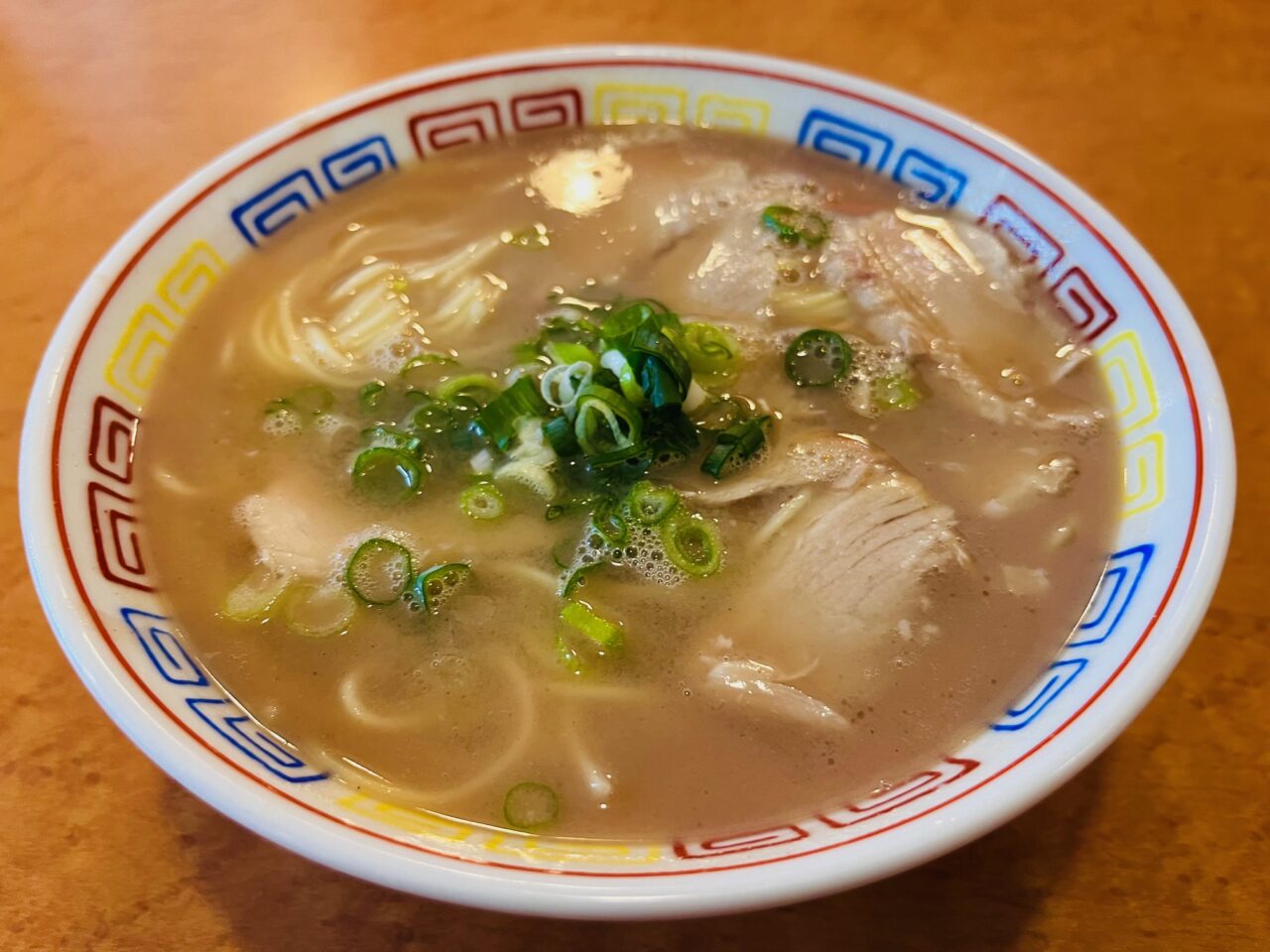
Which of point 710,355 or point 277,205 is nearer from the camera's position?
point 710,355

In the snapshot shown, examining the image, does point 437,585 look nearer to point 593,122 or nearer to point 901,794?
point 901,794

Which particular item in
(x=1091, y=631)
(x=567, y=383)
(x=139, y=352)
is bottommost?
(x=1091, y=631)

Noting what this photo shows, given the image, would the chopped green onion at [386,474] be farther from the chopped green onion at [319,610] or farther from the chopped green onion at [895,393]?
the chopped green onion at [895,393]

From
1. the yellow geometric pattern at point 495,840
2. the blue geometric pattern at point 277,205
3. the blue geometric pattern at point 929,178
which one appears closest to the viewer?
the yellow geometric pattern at point 495,840

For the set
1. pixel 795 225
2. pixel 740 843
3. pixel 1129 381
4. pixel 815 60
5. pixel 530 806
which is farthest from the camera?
pixel 815 60

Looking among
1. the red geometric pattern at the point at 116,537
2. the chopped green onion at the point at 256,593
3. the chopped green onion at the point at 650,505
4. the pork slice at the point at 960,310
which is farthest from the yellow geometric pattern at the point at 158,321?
the pork slice at the point at 960,310

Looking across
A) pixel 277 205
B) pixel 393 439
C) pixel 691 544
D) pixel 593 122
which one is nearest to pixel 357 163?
pixel 277 205

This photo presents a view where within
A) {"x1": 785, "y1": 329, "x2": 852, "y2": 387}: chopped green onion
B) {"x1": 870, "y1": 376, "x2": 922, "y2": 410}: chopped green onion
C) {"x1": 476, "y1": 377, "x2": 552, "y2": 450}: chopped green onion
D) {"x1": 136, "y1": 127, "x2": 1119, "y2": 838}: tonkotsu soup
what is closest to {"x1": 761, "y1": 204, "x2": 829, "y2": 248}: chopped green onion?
{"x1": 136, "y1": 127, "x2": 1119, "y2": 838}: tonkotsu soup

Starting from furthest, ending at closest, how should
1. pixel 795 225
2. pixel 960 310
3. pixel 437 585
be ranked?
pixel 795 225, pixel 960 310, pixel 437 585
